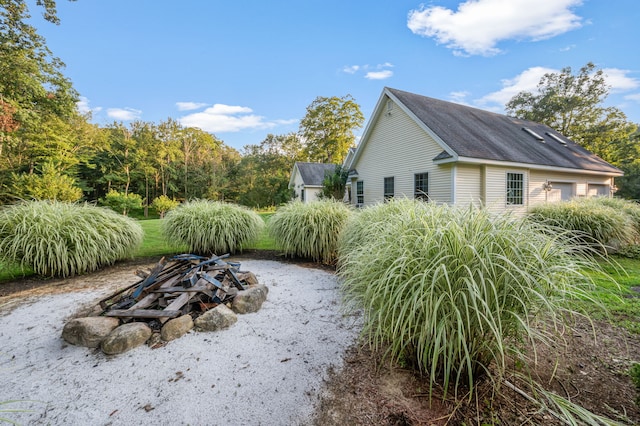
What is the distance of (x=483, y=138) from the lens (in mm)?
8945

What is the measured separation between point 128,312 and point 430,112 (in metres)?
10.5

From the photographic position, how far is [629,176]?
671 inches

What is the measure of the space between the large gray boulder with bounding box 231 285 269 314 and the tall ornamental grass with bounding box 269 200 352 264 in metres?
1.92

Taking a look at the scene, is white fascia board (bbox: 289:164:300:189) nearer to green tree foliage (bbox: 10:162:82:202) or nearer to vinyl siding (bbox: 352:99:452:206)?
vinyl siding (bbox: 352:99:452:206)

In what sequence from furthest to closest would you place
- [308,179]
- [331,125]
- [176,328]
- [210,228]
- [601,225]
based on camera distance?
[331,125] → [308,179] → [601,225] → [210,228] → [176,328]

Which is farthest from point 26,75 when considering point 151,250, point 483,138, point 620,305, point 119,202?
point 483,138

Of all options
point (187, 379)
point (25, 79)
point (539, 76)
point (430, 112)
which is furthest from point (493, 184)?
point (539, 76)

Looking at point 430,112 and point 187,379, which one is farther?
point 430,112

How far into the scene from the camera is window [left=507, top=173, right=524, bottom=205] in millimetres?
8576

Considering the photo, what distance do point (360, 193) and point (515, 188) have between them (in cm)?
590

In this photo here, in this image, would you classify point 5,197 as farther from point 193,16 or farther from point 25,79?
point 193,16

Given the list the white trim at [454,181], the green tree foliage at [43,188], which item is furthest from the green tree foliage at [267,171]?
the white trim at [454,181]

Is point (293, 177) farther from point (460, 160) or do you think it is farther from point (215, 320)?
point (215, 320)

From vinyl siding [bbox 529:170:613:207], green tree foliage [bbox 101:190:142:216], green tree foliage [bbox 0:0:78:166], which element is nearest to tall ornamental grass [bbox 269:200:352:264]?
vinyl siding [bbox 529:170:613:207]
